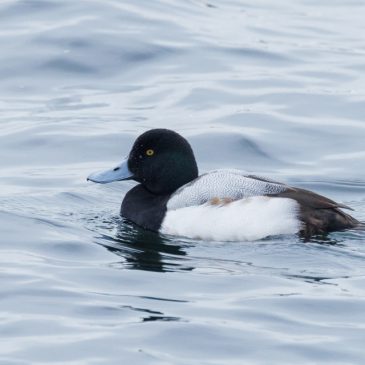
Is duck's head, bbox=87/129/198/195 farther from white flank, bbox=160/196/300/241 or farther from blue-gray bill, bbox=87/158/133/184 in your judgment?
white flank, bbox=160/196/300/241

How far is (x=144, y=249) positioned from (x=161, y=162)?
1.06 metres

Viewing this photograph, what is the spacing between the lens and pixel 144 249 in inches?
388

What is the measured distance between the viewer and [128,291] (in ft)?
28.2

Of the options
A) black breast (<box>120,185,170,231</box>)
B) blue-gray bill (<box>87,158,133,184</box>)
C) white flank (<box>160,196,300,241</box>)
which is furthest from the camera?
blue-gray bill (<box>87,158,133,184</box>)

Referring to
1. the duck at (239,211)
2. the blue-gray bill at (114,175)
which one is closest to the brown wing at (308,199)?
the duck at (239,211)

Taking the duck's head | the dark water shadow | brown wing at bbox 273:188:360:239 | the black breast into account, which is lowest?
the dark water shadow

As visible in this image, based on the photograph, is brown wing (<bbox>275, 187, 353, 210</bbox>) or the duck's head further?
the duck's head

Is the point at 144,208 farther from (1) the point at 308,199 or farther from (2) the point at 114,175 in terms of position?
(1) the point at 308,199

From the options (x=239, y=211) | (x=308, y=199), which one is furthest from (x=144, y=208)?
(x=308, y=199)

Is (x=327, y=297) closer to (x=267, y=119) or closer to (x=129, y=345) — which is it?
(x=129, y=345)

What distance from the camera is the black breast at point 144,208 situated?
34.0 feet

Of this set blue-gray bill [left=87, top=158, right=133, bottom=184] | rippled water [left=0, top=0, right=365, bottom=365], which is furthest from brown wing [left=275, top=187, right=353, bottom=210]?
blue-gray bill [left=87, top=158, right=133, bottom=184]

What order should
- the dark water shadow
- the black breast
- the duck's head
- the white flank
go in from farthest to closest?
the duck's head → the black breast → the white flank → the dark water shadow

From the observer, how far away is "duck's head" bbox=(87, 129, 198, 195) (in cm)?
1063
